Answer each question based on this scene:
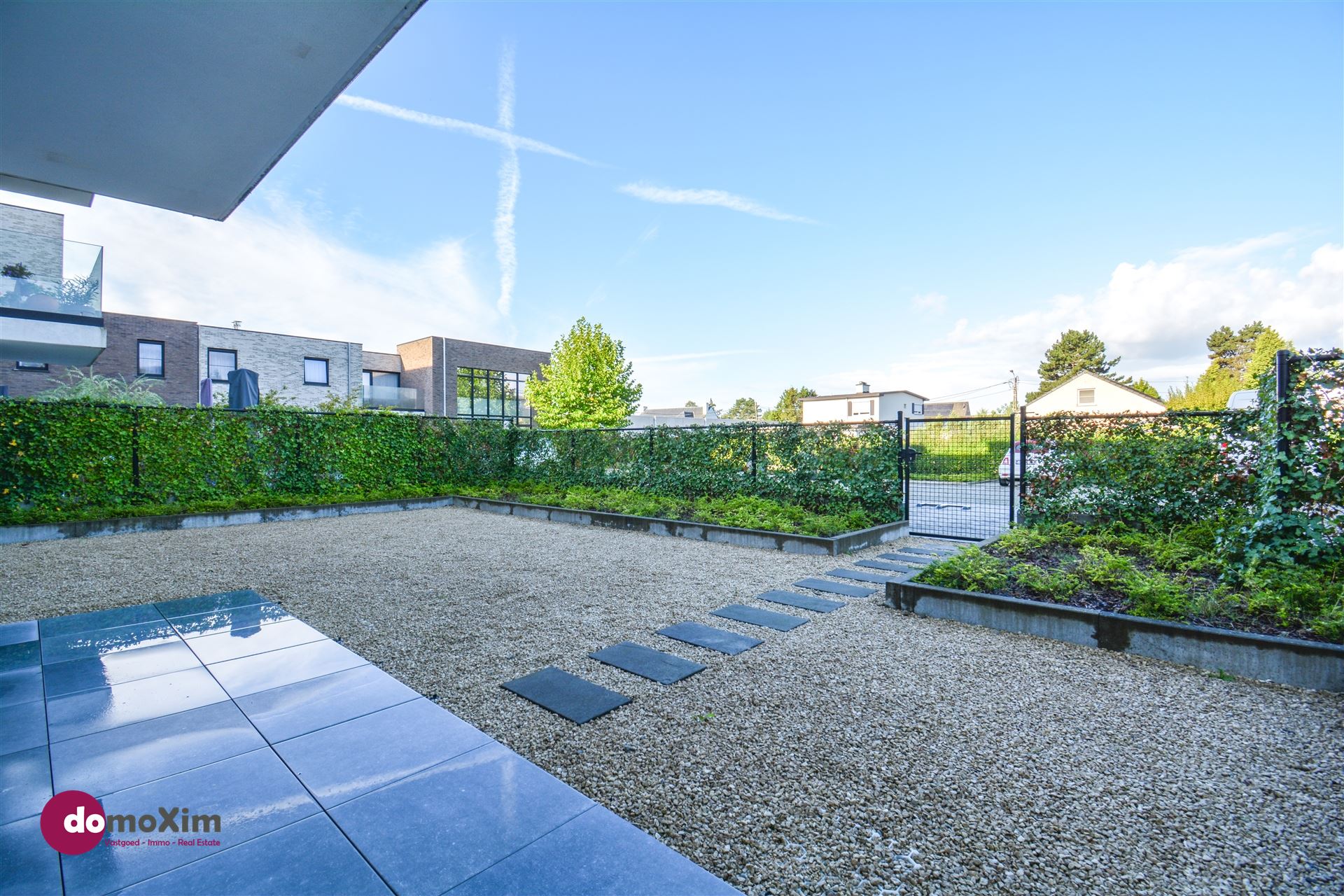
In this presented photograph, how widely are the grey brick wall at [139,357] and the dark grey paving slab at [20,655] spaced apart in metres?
21.8

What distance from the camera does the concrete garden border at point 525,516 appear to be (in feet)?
23.2

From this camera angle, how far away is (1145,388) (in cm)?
3994

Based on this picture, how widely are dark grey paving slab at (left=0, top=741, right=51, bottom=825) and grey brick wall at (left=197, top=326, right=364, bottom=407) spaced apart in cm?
2184

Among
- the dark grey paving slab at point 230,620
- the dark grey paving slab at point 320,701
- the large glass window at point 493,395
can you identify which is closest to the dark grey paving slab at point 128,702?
the dark grey paving slab at point 320,701

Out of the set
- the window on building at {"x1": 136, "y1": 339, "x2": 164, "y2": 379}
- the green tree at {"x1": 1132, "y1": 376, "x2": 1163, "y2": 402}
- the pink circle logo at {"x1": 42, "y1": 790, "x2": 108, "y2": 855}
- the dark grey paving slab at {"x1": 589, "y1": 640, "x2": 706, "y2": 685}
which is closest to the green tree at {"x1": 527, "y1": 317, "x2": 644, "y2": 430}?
the window on building at {"x1": 136, "y1": 339, "x2": 164, "y2": 379}

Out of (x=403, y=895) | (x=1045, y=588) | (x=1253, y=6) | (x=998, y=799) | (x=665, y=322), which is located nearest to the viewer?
(x=403, y=895)

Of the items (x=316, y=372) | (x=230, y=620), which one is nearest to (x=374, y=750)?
(x=230, y=620)

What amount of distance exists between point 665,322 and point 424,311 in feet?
36.5

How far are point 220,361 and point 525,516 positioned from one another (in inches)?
817

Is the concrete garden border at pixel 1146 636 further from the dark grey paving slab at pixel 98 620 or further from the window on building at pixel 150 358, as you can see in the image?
the window on building at pixel 150 358

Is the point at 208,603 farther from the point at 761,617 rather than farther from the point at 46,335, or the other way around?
the point at 46,335

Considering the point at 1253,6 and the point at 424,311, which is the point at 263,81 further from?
the point at 424,311

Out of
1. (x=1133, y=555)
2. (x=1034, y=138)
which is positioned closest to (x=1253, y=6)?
(x=1034, y=138)

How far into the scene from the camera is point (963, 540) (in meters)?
7.60
